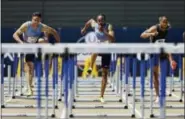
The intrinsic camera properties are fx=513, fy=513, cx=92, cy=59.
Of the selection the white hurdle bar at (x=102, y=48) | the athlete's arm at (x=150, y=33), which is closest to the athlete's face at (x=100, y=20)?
the athlete's arm at (x=150, y=33)

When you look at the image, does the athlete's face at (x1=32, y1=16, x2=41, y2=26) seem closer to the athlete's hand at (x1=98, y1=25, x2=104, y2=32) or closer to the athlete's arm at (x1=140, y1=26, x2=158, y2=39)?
the athlete's hand at (x1=98, y1=25, x2=104, y2=32)

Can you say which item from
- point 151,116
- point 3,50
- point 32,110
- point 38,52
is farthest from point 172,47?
point 32,110

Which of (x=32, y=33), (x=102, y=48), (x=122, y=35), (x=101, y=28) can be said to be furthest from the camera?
(x=122, y=35)

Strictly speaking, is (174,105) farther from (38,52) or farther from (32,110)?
(38,52)

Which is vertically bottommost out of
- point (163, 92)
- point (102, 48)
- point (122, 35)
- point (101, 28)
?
point (163, 92)

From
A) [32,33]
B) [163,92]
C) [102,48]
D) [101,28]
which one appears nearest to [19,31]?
[32,33]

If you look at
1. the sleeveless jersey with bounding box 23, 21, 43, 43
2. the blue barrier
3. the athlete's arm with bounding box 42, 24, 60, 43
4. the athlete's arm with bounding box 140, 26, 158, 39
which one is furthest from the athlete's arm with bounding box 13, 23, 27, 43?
the blue barrier

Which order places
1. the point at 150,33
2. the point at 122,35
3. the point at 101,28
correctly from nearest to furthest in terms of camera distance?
the point at 150,33, the point at 101,28, the point at 122,35

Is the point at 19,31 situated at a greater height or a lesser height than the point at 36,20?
lesser

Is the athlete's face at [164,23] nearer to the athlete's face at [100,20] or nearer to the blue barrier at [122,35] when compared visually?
the athlete's face at [100,20]

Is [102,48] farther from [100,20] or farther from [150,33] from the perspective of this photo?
[100,20]

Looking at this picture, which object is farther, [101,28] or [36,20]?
[36,20]

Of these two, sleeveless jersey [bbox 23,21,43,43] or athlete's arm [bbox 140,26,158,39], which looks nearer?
athlete's arm [bbox 140,26,158,39]

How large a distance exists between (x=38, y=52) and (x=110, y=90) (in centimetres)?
680
